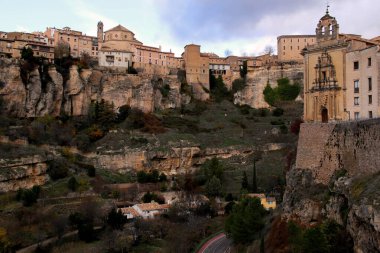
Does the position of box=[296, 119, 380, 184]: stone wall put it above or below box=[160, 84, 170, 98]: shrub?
below

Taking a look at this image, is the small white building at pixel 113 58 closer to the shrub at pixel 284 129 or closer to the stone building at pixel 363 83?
the shrub at pixel 284 129

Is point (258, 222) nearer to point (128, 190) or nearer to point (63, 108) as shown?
point (128, 190)

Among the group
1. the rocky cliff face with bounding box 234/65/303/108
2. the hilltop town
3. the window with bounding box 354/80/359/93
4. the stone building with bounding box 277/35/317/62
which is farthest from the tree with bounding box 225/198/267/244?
the stone building with bounding box 277/35/317/62

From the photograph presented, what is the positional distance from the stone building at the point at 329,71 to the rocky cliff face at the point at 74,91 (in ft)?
125

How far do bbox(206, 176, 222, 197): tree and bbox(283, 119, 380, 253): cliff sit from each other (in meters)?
18.3

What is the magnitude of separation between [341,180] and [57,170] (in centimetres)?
3095

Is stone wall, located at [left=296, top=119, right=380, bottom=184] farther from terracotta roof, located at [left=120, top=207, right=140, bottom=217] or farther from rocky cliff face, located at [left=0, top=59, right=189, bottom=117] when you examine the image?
rocky cliff face, located at [left=0, top=59, right=189, bottom=117]

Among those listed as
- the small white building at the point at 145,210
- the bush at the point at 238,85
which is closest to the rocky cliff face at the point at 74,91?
the bush at the point at 238,85

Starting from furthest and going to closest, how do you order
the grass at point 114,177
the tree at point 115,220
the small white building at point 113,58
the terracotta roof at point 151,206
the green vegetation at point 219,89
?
the green vegetation at point 219,89, the small white building at point 113,58, the grass at point 114,177, the terracotta roof at point 151,206, the tree at point 115,220

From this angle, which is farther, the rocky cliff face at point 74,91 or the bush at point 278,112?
the bush at point 278,112

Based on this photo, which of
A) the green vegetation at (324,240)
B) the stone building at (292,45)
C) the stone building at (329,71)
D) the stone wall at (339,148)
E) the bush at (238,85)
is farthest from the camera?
the bush at (238,85)

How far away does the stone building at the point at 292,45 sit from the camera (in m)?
74.4

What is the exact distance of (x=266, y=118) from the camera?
219 feet

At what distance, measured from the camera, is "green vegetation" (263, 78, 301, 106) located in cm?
7112
